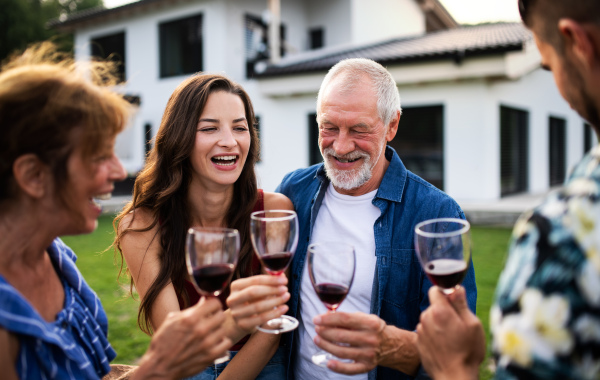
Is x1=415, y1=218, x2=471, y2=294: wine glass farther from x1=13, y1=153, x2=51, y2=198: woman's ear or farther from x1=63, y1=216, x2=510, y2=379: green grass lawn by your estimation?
x1=63, y1=216, x2=510, y2=379: green grass lawn

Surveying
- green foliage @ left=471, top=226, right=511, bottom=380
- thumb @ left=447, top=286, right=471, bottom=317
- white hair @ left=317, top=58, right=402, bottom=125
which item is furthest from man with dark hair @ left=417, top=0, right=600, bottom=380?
green foliage @ left=471, top=226, right=511, bottom=380

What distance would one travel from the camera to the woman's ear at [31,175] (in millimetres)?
1476

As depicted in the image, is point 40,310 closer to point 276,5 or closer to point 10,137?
point 10,137

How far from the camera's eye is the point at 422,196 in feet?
8.93

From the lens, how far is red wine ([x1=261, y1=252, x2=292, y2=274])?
1.97m

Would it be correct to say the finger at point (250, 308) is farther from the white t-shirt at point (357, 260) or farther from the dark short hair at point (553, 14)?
the dark short hair at point (553, 14)

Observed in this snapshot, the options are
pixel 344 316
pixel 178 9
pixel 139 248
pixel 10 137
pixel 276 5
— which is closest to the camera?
pixel 10 137

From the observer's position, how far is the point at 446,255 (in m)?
1.64

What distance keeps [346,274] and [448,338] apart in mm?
464

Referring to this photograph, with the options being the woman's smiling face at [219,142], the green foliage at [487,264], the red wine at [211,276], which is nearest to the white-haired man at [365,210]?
the woman's smiling face at [219,142]

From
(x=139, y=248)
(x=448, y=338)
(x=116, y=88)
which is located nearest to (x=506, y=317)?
(x=448, y=338)

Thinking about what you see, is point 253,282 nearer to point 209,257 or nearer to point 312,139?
point 209,257

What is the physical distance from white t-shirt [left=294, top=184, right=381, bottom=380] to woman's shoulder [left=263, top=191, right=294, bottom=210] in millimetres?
217

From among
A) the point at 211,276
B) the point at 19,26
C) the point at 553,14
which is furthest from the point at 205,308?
the point at 19,26
